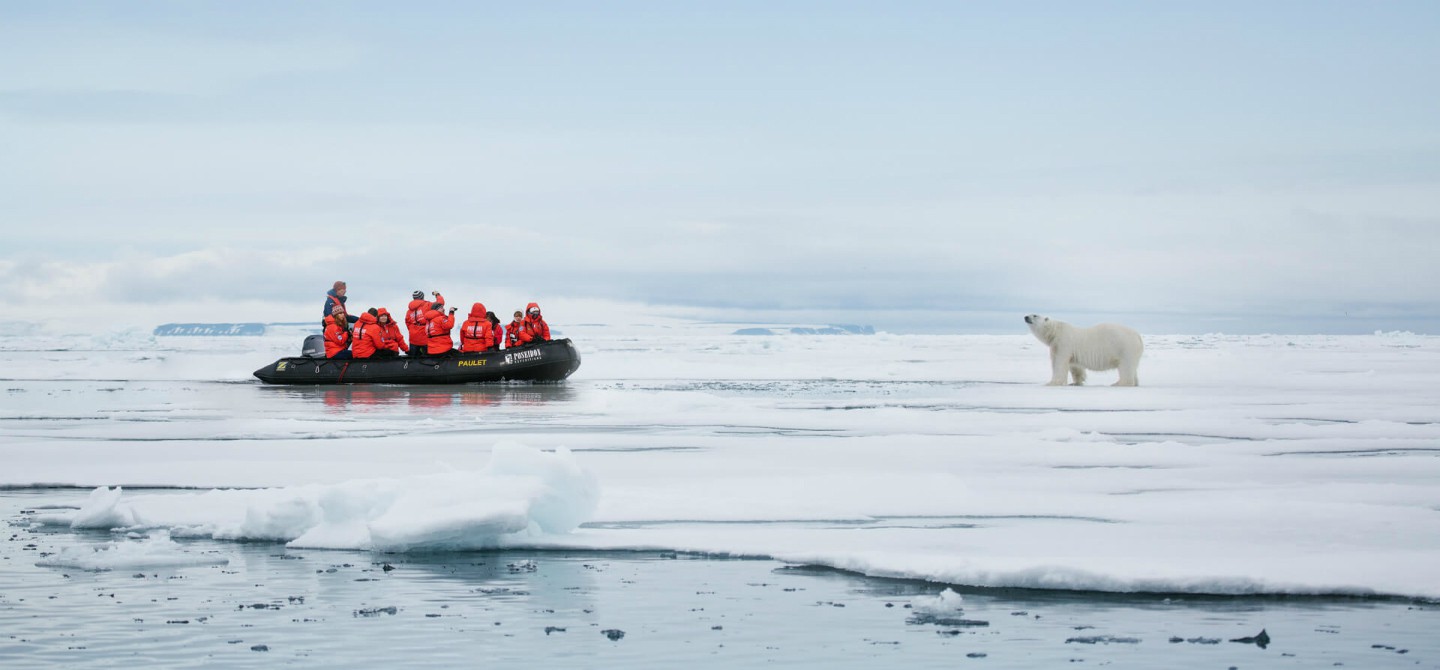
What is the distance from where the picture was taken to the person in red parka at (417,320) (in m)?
23.2

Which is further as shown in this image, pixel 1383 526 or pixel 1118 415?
pixel 1118 415

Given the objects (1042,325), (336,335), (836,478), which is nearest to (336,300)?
(336,335)

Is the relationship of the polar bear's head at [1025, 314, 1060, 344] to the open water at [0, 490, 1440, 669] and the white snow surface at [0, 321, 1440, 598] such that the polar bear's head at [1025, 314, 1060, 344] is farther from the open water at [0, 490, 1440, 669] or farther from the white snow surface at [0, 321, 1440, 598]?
the open water at [0, 490, 1440, 669]

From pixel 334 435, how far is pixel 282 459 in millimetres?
2262

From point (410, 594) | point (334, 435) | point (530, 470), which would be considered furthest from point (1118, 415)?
point (410, 594)

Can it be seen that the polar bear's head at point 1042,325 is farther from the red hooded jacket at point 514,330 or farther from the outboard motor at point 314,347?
the outboard motor at point 314,347

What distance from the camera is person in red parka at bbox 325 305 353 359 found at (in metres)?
22.9

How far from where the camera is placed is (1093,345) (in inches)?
813

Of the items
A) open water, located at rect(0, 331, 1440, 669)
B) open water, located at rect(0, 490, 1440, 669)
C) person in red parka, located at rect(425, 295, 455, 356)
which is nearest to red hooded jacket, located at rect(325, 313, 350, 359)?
person in red parka, located at rect(425, 295, 455, 356)

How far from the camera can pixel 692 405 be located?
16516mm

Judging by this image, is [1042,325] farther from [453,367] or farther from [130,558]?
[130,558]

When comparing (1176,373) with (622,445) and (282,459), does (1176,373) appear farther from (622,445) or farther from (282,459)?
(282,459)

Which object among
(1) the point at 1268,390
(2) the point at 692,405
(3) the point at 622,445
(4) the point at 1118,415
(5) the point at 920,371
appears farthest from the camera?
(5) the point at 920,371

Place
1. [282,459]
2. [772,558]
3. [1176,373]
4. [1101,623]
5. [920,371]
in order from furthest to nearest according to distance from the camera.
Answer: [920,371] < [1176,373] < [282,459] < [772,558] < [1101,623]
